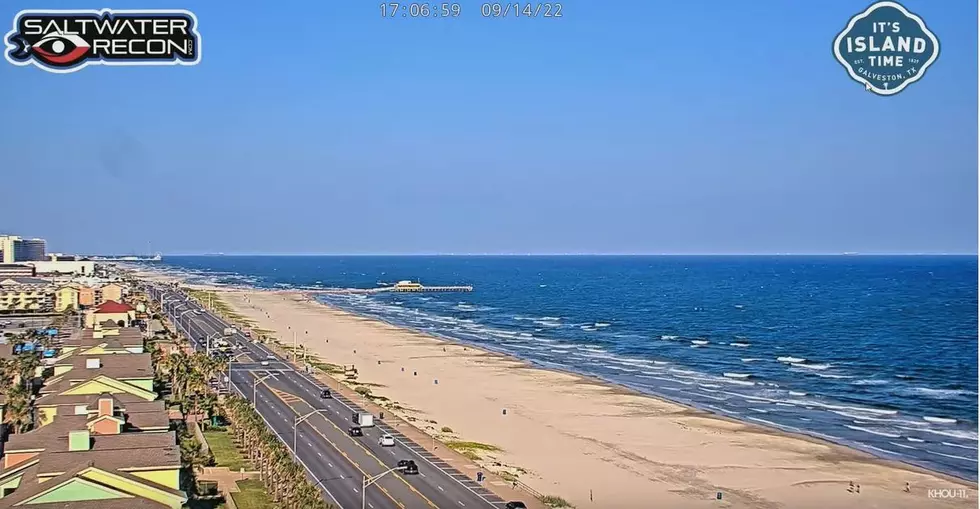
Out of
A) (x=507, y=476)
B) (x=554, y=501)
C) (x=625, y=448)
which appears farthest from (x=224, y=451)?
(x=625, y=448)

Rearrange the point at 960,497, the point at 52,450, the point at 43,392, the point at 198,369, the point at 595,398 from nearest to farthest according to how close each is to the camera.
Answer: the point at 52,450 → the point at 960,497 → the point at 43,392 → the point at 198,369 → the point at 595,398

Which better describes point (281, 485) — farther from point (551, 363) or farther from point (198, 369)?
point (551, 363)

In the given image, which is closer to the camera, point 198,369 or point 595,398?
point 198,369

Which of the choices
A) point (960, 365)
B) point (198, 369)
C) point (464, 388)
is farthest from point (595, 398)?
point (960, 365)

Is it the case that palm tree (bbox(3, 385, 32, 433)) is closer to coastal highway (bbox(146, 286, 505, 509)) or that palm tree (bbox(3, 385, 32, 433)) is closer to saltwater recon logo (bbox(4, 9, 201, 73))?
coastal highway (bbox(146, 286, 505, 509))

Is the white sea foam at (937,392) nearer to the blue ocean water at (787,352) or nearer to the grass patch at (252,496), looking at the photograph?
the blue ocean water at (787,352)

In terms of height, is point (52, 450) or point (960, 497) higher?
point (52, 450)

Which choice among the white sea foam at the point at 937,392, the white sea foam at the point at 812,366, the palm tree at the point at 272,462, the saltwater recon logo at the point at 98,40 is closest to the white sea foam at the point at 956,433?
the white sea foam at the point at 937,392
